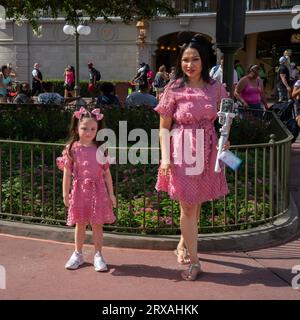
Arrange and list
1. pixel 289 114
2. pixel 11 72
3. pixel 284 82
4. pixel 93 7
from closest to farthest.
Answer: pixel 93 7
pixel 289 114
pixel 284 82
pixel 11 72

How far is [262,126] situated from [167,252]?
A: 465cm

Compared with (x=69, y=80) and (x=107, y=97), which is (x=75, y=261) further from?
(x=69, y=80)

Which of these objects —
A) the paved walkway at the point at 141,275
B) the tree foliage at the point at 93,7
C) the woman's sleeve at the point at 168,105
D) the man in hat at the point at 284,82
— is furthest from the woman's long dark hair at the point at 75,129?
the man in hat at the point at 284,82

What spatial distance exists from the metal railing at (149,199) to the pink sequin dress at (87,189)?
81cm

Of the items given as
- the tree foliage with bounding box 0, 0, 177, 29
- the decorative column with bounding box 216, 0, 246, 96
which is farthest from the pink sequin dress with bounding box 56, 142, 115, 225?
the tree foliage with bounding box 0, 0, 177, 29

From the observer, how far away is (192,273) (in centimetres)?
457

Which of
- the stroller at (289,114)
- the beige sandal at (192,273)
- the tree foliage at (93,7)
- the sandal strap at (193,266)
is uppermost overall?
the tree foliage at (93,7)

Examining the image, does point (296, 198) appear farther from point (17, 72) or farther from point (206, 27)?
point (17, 72)

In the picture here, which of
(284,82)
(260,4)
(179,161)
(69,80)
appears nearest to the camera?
(179,161)

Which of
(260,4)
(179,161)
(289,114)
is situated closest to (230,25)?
Answer: (179,161)

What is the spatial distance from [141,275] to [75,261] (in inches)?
22.4

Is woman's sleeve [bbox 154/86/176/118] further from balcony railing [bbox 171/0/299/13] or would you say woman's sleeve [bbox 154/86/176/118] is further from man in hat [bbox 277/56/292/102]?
balcony railing [bbox 171/0/299/13]

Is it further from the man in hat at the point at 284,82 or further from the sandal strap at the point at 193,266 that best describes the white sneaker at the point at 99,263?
the man in hat at the point at 284,82

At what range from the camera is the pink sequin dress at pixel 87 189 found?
15.6 feet
